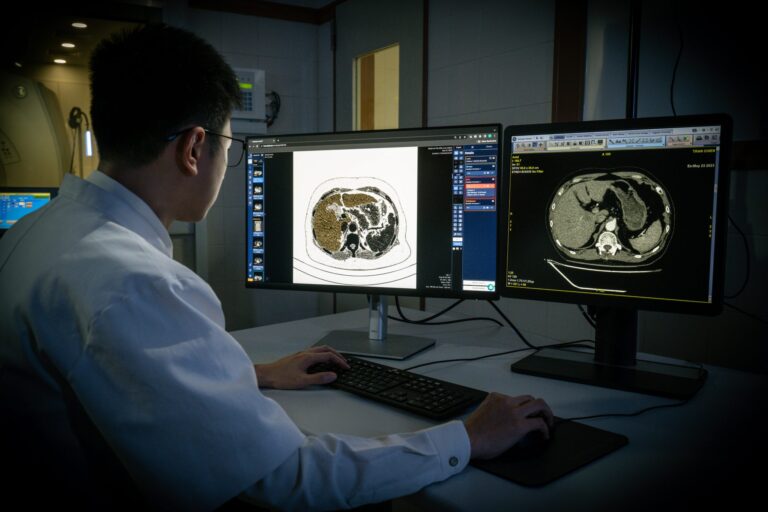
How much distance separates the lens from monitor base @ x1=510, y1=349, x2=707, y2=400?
108 cm

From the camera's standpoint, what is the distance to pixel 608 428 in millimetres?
917

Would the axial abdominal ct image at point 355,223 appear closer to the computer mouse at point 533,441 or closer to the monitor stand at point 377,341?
the monitor stand at point 377,341

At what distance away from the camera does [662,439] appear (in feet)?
2.89

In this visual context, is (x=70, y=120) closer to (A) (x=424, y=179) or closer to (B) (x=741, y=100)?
(A) (x=424, y=179)

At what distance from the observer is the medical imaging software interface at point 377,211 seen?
1271 mm

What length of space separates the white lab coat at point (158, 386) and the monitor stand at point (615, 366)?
1.53 ft

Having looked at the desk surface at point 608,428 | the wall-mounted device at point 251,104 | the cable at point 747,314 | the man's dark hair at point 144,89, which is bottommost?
the desk surface at point 608,428

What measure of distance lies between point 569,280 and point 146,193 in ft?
2.71

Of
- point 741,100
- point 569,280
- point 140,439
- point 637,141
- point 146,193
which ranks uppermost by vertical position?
point 741,100

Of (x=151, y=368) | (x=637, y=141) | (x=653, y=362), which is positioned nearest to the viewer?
(x=151, y=368)

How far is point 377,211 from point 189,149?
538 mm

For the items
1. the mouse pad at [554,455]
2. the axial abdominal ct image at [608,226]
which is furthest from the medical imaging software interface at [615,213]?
the mouse pad at [554,455]

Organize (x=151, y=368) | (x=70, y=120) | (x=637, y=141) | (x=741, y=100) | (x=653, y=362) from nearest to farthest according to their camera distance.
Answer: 1. (x=151, y=368)
2. (x=637, y=141)
3. (x=653, y=362)
4. (x=741, y=100)
5. (x=70, y=120)

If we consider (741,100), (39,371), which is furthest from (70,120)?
(741,100)
